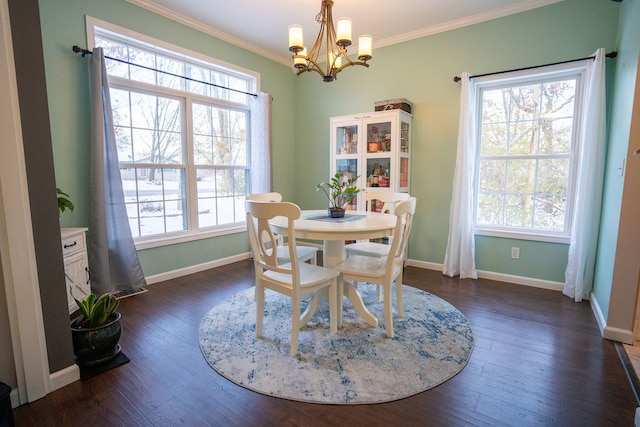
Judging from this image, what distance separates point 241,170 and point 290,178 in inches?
34.3

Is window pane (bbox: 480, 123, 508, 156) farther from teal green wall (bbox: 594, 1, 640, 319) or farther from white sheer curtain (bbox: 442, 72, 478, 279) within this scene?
teal green wall (bbox: 594, 1, 640, 319)

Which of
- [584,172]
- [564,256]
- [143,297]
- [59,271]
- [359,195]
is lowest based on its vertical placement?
[143,297]

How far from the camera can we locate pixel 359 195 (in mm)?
3842

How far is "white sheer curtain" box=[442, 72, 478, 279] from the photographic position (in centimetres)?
326

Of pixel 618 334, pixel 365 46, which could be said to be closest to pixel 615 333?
pixel 618 334

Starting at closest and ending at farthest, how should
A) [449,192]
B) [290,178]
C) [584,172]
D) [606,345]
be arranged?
[606,345], [584,172], [449,192], [290,178]

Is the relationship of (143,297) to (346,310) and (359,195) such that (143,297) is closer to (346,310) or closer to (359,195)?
(346,310)

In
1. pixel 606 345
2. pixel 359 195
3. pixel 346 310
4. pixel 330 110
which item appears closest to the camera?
pixel 606 345

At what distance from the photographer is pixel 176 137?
338cm

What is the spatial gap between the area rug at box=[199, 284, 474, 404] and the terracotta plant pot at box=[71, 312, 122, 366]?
51 centimetres

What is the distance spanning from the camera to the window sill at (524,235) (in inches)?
118

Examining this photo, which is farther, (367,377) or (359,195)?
(359,195)

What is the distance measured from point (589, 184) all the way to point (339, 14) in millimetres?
2830

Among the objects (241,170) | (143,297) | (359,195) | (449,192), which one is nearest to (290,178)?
(241,170)
